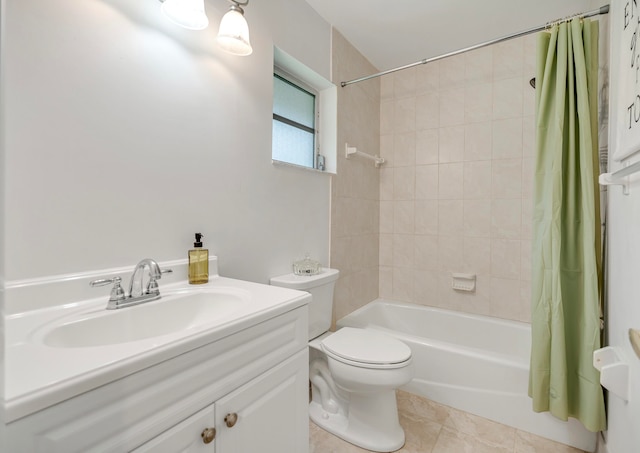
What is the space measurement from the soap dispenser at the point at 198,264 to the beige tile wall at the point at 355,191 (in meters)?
1.00

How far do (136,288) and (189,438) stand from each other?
50 centimetres

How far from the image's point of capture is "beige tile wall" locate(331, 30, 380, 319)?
2.09m

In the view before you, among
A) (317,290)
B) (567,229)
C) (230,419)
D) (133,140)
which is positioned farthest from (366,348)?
(133,140)

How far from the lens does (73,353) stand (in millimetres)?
578

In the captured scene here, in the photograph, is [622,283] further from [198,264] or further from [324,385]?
[198,264]

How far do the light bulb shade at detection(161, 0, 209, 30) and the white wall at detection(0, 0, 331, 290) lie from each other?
0.31ft

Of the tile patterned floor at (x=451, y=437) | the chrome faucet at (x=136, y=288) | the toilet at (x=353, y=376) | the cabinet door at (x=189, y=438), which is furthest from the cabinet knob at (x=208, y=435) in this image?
the tile patterned floor at (x=451, y=437)

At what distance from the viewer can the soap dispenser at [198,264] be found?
1.16 metres

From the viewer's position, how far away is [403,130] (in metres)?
Answer: 2.55

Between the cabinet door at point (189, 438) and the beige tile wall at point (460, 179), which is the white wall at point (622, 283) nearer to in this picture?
the beige tile wall at point (460, 179)

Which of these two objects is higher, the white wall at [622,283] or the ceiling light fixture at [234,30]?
the ceiling light fixture at [234,30]

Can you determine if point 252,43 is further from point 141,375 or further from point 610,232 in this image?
point 610,232

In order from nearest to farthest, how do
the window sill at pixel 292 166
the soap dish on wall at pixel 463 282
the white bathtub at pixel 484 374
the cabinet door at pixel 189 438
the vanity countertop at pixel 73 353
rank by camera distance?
the vanity countertop at pixel 73 353 → the cabinet door at pixel 189 438 → the white bathtub at pixel 484 374 → the window sill at pixel 292 166 → the soap dish on wall at pixel 463 282

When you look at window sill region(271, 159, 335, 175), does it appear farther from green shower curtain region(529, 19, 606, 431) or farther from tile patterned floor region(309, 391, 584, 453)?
tile patterned floor region(309, 391, 584, 453)
